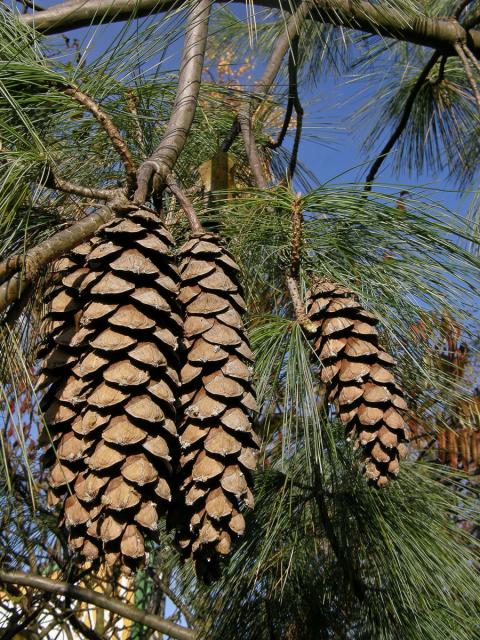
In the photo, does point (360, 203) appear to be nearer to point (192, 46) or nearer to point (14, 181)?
point (192, 46)

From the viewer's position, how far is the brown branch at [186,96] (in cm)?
89

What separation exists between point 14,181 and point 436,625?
0.89 meters

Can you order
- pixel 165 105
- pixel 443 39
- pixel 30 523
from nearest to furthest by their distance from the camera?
pixel 165 105, pixel 443 39, pixel 30 523

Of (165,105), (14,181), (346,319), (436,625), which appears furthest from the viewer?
(165,105)

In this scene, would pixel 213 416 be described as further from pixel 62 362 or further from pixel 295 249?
pixel 295 249

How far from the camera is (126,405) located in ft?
2.20

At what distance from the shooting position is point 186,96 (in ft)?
3.26

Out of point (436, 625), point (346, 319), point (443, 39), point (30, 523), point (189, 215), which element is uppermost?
point (443, 39)

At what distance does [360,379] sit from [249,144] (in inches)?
29.1

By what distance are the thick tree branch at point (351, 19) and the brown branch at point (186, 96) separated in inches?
16.2

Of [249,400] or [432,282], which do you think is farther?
[432,282]

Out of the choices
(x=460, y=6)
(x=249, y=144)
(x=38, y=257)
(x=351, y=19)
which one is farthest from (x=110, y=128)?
(x=460, y=6)

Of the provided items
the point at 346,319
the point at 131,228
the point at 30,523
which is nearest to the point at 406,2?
the point at 346,319

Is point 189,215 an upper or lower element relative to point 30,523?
upper
